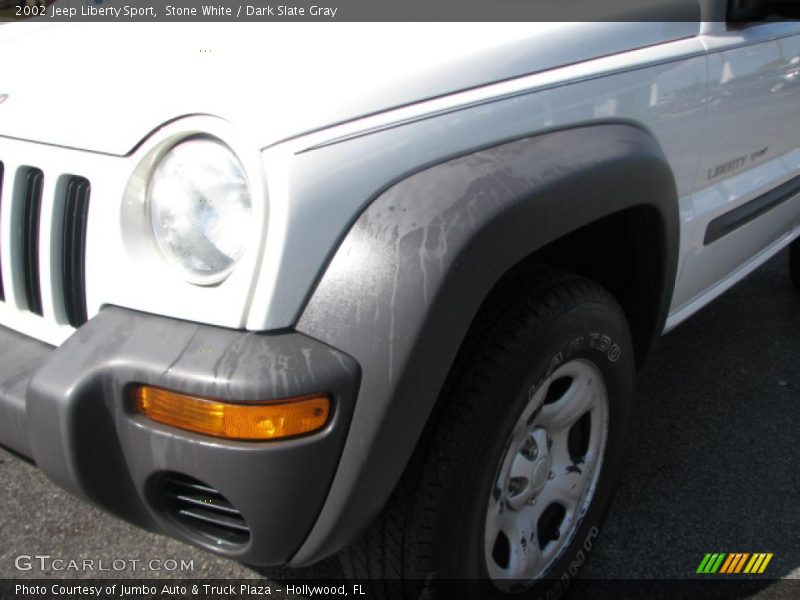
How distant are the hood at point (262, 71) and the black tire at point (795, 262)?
2497 millimetres

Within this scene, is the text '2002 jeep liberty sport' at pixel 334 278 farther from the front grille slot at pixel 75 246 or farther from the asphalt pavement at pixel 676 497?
the asphalt pavement at pixel 676 497

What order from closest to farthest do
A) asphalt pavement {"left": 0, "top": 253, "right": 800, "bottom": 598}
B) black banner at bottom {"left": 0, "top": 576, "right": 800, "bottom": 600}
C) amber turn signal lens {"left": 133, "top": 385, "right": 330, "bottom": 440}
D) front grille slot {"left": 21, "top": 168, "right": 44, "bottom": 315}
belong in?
amber turn signal lens {"left": 133, "top": 385, "right": 330, "bottom": 440}, front grille slot {"left": 21, "top": 168, "right": 44, "bottom": 315}, black banner at bottom {"left": 0, "top": 576, "right": 800, "bottom": 600}, asphalt pavement {"left": 0, "top": 253, "right": 800, "bottom": 598}

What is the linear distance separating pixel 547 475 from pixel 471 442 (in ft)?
1.50

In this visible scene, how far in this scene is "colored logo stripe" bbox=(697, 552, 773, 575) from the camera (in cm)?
217

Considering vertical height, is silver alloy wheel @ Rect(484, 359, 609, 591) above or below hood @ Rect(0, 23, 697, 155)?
below

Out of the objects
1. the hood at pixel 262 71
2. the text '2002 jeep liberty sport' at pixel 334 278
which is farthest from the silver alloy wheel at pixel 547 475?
the hood at pixel 262 71

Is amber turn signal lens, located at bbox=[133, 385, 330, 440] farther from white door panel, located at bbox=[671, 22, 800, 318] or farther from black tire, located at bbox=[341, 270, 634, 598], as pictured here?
white door panel, located at bbox=[671, 22, 800, 318]

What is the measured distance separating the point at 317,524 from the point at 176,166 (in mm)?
699

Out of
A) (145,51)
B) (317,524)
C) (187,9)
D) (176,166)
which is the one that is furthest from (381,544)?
(187,9)

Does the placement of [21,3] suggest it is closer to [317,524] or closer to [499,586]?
[317,524]

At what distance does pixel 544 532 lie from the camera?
201 centimetres

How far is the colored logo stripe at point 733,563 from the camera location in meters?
2.17

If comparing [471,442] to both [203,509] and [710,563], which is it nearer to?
[203,509]

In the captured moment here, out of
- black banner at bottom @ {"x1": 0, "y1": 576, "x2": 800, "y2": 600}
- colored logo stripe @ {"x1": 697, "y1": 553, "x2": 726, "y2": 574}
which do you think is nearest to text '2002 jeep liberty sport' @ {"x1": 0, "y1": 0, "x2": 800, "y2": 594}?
black banner at bottom @ {"x1": 0, "y1": 576, "x2": 800, "y2": 600}
